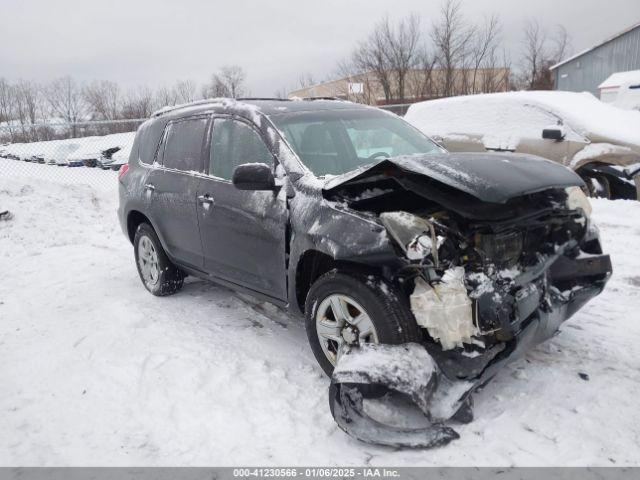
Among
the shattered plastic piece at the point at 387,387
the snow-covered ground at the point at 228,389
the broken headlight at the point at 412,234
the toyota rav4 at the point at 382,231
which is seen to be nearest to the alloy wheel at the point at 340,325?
the toyota rav4 at the point at 382,231

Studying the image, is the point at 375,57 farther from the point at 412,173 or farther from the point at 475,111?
the point at 412,173

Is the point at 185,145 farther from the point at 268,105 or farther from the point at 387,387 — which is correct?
the point at 387,387

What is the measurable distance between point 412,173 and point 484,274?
674 millimetres

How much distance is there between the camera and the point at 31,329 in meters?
4.34

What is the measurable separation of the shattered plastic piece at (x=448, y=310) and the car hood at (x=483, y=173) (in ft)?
1.48

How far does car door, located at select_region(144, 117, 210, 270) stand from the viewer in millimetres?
4195

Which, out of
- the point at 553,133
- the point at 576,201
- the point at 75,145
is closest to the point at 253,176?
the point at 576,201

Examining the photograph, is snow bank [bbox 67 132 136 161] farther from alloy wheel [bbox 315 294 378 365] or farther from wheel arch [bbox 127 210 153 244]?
alloy wheel [bbox 315 294 378 365]

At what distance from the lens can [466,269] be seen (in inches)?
102

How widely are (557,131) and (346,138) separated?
13.6 feet

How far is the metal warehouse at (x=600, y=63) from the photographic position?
1042 inches

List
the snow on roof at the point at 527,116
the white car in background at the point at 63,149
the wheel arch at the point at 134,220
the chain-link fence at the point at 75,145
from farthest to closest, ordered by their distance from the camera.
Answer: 1. the white car in background at the point at 63,149
2. the chain-link fence at the point at 75,145
3. the snow on roof at the point at 527,116
4. the wheel arch at the point at 134,220

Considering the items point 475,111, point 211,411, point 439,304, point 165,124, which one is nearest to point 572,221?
point 439,304

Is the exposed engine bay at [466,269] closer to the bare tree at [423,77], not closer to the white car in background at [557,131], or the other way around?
the white car in background at [557,131]
